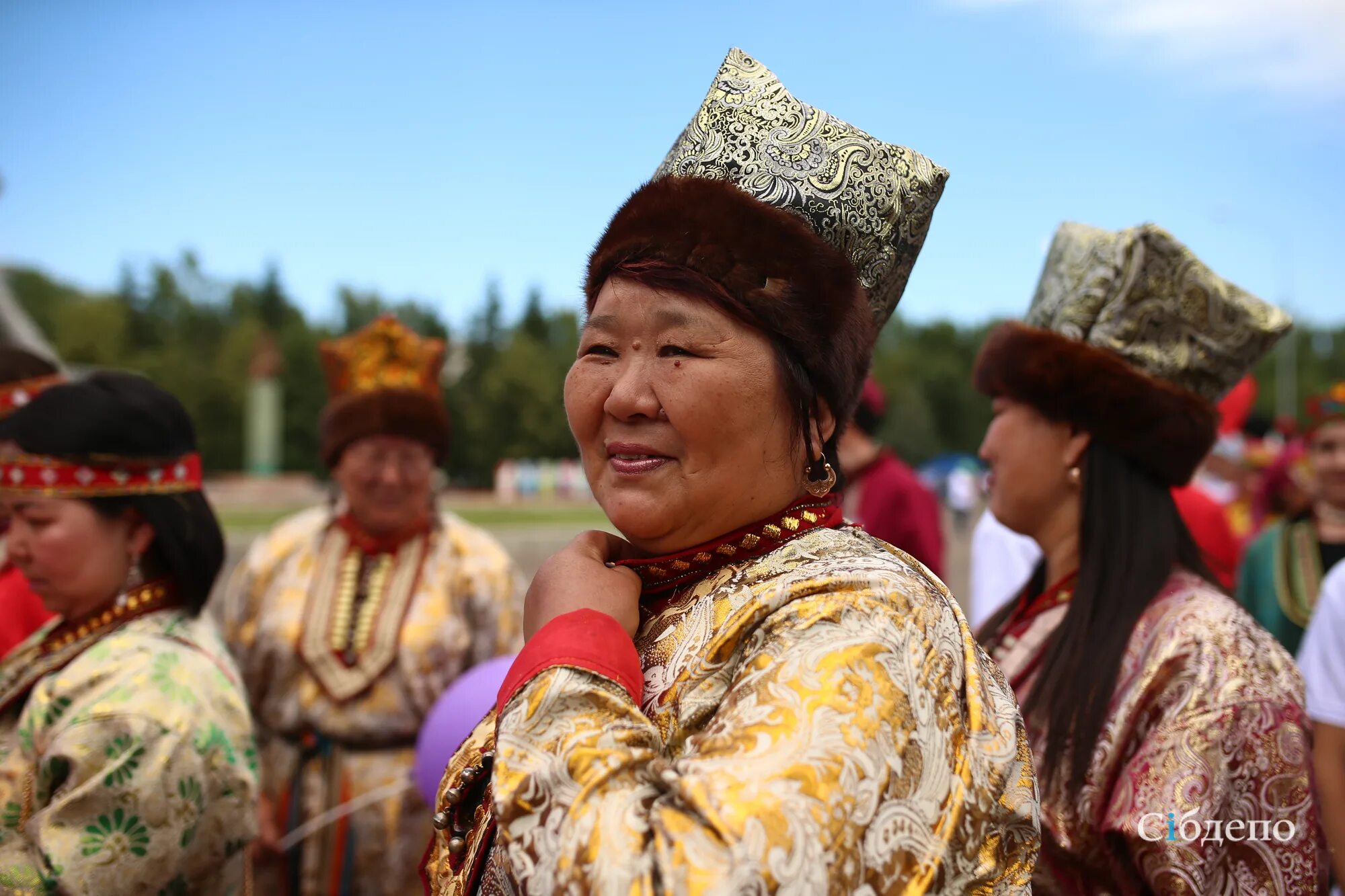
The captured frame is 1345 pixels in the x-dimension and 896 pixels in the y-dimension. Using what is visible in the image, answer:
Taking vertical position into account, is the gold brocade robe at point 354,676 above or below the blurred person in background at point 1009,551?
below

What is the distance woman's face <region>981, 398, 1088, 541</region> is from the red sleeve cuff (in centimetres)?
166

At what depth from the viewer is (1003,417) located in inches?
114

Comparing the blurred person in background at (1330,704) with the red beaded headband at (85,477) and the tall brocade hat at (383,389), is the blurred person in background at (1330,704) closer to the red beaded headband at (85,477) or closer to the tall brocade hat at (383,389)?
the red beaded headband at (85,477)

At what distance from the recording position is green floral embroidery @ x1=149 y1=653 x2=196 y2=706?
2578 mm

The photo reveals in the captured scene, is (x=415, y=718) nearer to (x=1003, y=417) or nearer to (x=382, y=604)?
(x=382, y=604)

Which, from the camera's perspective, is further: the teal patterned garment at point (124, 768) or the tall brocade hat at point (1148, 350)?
the tall brocade hat at point (1148, 350)

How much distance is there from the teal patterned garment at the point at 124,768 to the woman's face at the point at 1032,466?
6.86ft

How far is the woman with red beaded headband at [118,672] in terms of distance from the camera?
2391mm

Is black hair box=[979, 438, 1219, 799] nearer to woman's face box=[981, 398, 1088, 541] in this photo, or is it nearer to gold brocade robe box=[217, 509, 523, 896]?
woman's face box=[981, 398, 1088, 541]

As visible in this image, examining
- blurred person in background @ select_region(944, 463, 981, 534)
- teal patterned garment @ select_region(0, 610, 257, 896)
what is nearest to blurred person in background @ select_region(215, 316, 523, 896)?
teal patterned garment @ select_region(0, 610, 257, 896)

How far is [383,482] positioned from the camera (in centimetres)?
487

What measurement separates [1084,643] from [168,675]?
2.21 metres

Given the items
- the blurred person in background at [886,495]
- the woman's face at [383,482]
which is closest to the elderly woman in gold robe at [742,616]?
the woman's face at [383,482]

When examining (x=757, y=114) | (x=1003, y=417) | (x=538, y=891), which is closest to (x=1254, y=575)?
(x=1003, y=417)
